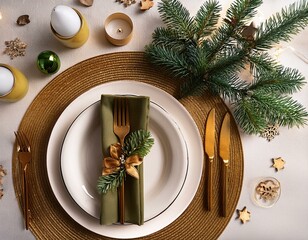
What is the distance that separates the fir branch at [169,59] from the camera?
78 centimetres

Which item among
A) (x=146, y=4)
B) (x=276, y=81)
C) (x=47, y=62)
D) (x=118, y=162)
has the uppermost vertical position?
(x=146, y=4)

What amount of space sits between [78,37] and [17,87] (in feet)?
0.49

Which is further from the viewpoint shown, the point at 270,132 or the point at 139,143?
the point at 270,132

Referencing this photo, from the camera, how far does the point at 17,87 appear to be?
77 cm

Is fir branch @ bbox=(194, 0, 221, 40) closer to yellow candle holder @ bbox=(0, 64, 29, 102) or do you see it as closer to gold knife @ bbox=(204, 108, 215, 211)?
gold knife @ bbox=(204, 108, 215, 211)

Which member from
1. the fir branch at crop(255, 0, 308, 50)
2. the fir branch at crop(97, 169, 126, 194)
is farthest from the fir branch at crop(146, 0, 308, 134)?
the fir branch at crop(97, 169, 126, 194)

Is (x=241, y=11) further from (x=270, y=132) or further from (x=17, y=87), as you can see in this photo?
(x=17, y=87)

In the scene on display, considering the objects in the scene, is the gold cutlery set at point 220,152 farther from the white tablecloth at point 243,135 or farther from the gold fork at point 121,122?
the gold fork at point 121,122

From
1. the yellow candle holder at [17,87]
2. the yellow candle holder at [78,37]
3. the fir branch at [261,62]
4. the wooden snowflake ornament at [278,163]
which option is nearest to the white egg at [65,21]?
the yellow candle holder at [78,37]

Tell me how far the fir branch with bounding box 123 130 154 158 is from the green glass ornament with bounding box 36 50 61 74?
8.5 inches

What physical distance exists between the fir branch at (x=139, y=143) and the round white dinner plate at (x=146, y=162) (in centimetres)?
7

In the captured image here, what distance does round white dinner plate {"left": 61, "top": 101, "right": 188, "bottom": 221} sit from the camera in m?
0.77

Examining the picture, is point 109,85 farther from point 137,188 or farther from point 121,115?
point 137,188

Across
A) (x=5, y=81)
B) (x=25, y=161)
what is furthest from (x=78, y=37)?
(x=25, y=161)
